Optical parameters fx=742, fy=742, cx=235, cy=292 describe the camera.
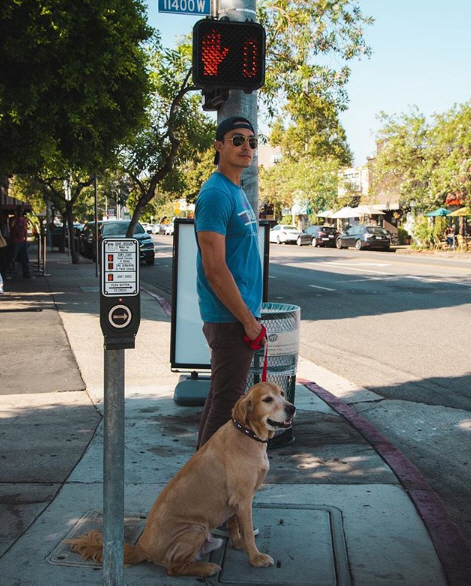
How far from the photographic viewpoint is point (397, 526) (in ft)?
13.1

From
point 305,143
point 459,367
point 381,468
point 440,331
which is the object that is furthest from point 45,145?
point 305,143

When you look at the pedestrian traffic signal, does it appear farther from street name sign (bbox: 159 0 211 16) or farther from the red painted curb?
the red painted curb

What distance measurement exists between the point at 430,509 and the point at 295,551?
100cm

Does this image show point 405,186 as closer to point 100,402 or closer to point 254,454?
point 100,402

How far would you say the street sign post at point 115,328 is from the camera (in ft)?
8.72

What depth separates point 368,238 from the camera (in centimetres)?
4253

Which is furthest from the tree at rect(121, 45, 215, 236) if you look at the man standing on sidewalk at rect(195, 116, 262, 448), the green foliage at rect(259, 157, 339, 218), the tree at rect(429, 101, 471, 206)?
the green foliage at rect(259, 157, 339, 218)

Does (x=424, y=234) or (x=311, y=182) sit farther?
(x=311, y=182)

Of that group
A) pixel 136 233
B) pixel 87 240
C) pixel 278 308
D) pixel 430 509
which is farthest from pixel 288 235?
pixel 430 509

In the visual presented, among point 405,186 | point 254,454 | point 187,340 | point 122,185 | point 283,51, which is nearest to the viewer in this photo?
point 254,454

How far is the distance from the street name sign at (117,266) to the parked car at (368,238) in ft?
133

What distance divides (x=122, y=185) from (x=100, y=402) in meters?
24.2

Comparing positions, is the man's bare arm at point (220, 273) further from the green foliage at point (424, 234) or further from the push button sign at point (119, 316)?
the green foliage at point (424, 234)

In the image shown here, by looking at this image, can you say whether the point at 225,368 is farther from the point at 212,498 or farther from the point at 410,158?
the point at 410,158
